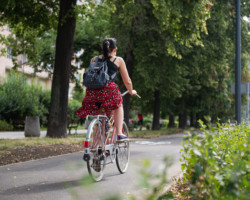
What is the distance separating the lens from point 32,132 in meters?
15.7

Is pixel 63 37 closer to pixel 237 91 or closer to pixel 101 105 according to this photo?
pixel 237 91

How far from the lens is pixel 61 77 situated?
1276 centimetres

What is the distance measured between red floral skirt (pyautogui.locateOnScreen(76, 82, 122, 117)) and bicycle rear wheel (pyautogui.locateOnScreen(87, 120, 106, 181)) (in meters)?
0.23

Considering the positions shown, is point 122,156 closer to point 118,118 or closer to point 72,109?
point 118,118

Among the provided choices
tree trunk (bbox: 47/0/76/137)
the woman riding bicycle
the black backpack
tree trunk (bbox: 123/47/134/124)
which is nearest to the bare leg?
the woman riding bicycle

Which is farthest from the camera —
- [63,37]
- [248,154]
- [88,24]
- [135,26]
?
[88,24]

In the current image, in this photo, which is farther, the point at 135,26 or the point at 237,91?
the point at 135,26

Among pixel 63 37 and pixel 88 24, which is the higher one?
pixel 88 24

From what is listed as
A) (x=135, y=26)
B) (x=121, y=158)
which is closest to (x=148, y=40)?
(x=135, y=26)

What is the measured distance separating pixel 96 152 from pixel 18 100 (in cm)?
2474

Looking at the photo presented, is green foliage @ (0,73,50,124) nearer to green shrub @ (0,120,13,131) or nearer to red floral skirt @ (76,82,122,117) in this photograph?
green shrub @ (0,120,13,131)

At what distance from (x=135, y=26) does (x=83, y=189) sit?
18564 millimetres

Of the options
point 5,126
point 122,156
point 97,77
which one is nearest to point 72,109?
point 5,126

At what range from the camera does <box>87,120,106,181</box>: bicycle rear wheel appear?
5309 millimetres
